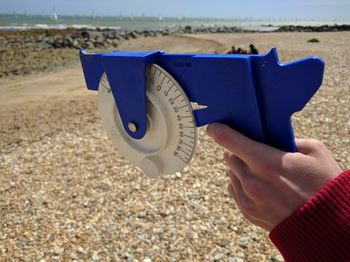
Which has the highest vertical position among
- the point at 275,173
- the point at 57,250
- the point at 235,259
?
the point at 275,173

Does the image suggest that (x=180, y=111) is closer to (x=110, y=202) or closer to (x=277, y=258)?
(x=277, y=258)

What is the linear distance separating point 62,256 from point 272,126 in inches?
85.7

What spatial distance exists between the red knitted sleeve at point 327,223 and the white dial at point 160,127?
12.6 inches

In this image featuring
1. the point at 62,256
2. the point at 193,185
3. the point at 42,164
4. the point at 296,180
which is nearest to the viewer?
the point at 296,180

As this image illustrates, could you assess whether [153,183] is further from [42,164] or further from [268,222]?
[268,222]

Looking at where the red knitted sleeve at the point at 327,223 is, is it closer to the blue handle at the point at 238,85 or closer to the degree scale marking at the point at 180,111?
the blue handle at the point at 238,85

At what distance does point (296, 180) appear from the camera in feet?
2.61

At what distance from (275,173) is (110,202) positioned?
2512mm

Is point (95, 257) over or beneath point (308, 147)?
beneath

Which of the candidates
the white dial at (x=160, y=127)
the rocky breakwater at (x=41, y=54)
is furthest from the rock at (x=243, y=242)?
the rocky breakwater at (x=41, y=54)

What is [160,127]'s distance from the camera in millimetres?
1014

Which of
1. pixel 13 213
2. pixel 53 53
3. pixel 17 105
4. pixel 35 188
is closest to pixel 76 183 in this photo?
pixel 35 188

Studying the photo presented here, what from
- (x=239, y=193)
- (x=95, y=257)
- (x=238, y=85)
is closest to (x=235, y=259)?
(x=95, y=257)

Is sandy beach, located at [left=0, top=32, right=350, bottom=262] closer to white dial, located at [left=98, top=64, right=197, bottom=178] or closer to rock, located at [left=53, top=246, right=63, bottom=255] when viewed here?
rock, located at [left=53, top=246, right=63, bottom=255]
